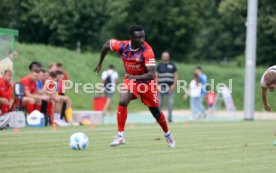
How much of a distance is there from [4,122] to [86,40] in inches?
1590

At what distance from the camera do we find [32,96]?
21.7 m

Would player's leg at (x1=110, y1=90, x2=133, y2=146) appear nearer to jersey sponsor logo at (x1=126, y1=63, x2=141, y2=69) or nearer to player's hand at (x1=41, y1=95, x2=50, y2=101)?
jersey sponsor logo at (x1=126, y1=63, x2=141, y2=69)

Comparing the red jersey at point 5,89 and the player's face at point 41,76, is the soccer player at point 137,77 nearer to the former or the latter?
the red jersey at point 5,89

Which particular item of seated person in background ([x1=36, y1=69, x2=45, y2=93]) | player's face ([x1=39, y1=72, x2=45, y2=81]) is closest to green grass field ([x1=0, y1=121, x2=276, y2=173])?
seated person in background ([x1=36, y1=69, x2=45, y2=93])

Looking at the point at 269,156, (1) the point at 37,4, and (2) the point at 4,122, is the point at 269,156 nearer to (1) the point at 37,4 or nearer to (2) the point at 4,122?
(2) the point at 4,122

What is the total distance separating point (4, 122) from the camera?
65.4 ft

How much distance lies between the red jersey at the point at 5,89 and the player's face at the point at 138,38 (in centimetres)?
763

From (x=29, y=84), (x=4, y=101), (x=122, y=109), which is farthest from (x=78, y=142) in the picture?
(x=29, y=84)

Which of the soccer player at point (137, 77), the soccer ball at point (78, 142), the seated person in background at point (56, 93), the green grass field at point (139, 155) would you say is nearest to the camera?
the green grass field at point (139, 155)

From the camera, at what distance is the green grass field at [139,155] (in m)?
10.2

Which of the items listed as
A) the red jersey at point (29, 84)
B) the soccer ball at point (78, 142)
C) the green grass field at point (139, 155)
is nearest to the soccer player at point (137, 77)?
the green grass field at point (139, 155)

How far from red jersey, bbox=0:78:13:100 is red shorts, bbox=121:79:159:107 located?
7.28 meters

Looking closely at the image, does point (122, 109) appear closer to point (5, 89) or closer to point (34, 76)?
point (5, 89)

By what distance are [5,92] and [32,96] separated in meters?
1.14
